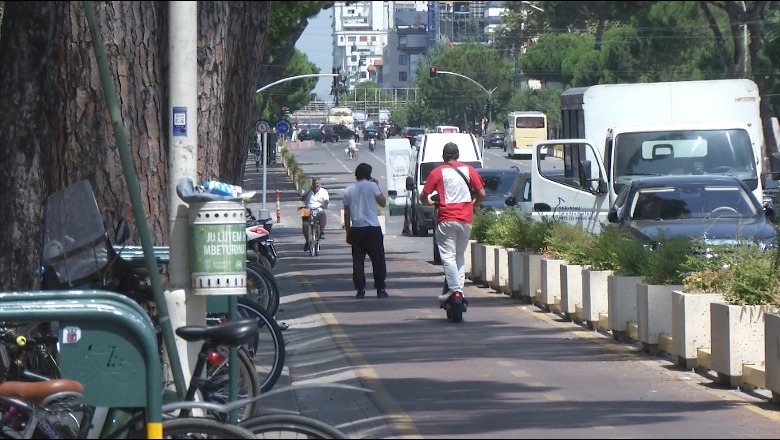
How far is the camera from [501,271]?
19.6 m

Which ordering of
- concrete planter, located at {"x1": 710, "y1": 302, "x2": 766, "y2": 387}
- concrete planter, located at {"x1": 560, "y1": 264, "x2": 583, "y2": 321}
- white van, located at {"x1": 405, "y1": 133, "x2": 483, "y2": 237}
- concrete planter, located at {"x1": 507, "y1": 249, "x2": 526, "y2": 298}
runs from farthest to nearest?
white van, located at {"x1": 405, "y1": 133, "x2": 483, "y2": 237} < concrete planter, located at {"x1": 507, "y1": 249, "x2": 526, "y2": 298} < concrete planter, located at {"x1": 560, "y1": 264, "x2": 583, "y2": 321} < concrete planter, located at {"x1": 710, "y1": 302, "x2": 766, "y2": 387}

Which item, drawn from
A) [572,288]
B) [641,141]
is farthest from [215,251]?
[641,141]

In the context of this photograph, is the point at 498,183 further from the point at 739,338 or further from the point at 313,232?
the point at 739,338

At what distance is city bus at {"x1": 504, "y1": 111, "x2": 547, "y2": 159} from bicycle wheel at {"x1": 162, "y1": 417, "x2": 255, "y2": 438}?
67.8 metres

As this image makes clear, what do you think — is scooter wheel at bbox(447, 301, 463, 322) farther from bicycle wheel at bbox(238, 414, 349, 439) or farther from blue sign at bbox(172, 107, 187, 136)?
bicycle wheel at bbox(238, 414, 349, 439)

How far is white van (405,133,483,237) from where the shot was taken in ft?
121

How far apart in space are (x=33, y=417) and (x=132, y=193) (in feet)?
4.10

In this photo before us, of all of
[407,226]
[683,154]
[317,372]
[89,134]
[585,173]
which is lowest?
[407,226]

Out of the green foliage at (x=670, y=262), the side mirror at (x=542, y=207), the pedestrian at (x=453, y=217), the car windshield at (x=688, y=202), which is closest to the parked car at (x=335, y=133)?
the side mirror at (x=542, y=207)

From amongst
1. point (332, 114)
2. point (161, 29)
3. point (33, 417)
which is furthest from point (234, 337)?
point (332, 114)

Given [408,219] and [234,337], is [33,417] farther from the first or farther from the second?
[408,219]

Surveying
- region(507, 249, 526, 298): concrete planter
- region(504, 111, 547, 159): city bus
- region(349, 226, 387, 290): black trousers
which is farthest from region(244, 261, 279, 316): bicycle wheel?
region(504, 111, 547, 159): city bus

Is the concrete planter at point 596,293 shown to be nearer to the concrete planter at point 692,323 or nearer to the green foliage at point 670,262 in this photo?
the green foliage at point 670,262

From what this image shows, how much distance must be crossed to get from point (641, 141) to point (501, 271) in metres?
2.89
